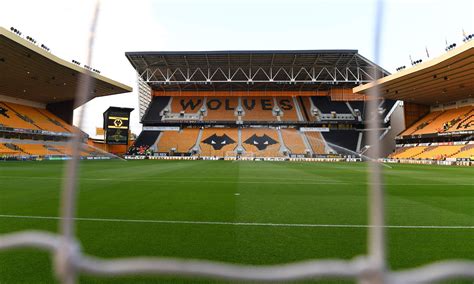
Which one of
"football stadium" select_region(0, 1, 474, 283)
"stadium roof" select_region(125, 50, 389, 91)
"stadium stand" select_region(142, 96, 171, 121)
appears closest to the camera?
"football stadium" select_region(0, 1, 474, 283)

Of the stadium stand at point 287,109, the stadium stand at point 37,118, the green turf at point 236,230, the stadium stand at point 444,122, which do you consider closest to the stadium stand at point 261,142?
the stadium stand at point 287,109

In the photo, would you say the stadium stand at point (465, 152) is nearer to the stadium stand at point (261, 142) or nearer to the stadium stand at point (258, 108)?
the stadium stand at point (261, 142)

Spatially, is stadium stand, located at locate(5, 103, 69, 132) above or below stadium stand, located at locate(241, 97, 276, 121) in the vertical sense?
below

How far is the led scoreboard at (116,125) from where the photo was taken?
41031 mm

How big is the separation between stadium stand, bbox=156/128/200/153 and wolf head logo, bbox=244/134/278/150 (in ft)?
30.4

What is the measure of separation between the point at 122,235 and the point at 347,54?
42.1 meters

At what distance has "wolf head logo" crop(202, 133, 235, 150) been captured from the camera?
49.7 meters

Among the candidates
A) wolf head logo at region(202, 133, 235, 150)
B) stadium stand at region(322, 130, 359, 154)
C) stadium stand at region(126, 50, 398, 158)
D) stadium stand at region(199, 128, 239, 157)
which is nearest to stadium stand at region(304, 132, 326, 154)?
stadium stand at region(126, 50, 398, 158)

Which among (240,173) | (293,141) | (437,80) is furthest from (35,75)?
(437,80)

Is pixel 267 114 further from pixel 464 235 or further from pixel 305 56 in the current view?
pixel 464 235

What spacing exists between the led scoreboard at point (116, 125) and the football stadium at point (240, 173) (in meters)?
0.19

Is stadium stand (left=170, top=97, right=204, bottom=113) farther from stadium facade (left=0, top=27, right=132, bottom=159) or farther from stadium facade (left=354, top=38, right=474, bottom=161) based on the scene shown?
stadium facade (left=354, top=38, right=474, bottom=161)

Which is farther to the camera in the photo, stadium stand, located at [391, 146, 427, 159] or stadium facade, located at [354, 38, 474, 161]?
stadium stand, located at [391, 146, 427, 159]

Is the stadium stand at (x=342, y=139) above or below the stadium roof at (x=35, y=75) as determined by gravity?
below
